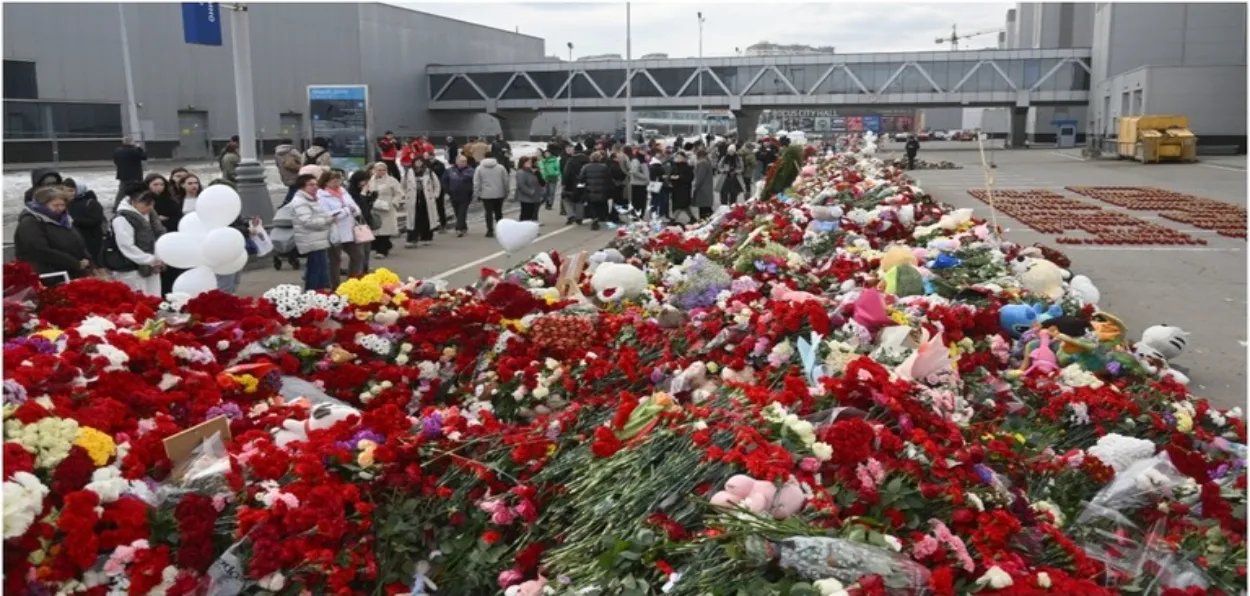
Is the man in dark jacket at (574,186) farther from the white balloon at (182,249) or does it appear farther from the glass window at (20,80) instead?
the glass window at (20,80)

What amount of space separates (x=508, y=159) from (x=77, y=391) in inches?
861

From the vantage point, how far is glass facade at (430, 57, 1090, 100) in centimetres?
6675

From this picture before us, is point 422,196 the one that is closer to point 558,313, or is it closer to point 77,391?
point 558,313

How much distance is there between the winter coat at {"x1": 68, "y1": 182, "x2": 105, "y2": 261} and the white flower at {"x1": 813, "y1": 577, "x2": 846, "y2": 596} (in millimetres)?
8701

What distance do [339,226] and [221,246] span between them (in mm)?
3761

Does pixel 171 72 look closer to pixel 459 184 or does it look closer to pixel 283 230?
pixel 459 184

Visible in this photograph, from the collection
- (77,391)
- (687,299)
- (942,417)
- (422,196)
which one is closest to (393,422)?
(77,391)

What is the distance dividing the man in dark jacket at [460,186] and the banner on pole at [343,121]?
368cm

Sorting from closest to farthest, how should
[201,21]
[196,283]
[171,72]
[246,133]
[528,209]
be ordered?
[196,283]
[246,133]
[201,21]
[528,209]
[171,72]

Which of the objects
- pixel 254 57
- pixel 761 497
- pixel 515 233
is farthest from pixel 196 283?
pixel 254 57

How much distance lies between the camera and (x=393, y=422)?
4273mm

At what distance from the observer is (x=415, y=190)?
16.2 m

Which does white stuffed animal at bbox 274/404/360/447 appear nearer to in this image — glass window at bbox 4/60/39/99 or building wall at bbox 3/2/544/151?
building wall at bbox 3/2/544/151

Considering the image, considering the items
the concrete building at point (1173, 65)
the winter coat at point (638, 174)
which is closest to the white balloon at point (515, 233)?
the winter coat at point (638, 174)
